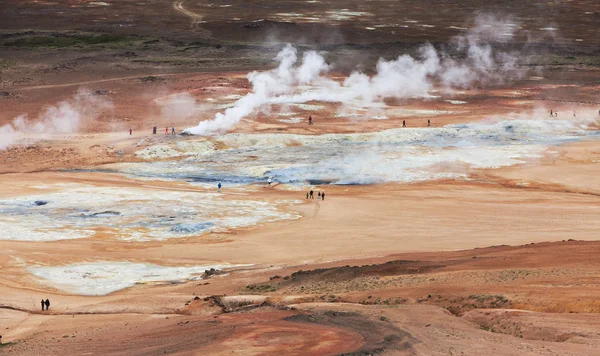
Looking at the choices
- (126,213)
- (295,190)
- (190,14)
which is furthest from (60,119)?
(190,14)

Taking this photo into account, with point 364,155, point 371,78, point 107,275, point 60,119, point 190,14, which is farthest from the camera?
point 190,14

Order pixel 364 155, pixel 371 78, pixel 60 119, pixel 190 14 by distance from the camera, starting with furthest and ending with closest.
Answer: pixel 190 14 < pixel 371 78 < pixel 60 119 < pixel 364 155

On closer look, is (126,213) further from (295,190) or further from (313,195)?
(295,190)

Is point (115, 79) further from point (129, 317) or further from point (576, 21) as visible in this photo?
point (576, 21)

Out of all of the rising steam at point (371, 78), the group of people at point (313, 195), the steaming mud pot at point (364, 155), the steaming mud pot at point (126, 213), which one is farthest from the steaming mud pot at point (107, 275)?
the rising steam at point (371, 78)

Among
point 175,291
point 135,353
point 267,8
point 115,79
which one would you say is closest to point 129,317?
point 175,291

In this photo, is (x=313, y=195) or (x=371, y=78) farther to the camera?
(x=371, y=78)
